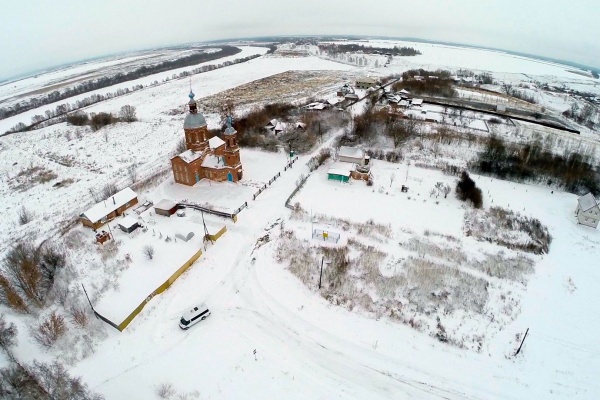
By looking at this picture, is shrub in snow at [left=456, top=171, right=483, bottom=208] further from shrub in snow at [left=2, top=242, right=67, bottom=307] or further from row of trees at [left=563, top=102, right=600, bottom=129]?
row of trees at [left=563, top=102, right=600, bottom=129]

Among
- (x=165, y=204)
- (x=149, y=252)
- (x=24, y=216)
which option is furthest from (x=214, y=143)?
(x=24, y=216)

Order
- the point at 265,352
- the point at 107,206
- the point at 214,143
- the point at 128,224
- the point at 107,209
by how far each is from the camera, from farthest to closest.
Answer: the point at 214,143 < the point at 107,206 < the point at 107,209 < the point at 128,224 < the point at 265,352

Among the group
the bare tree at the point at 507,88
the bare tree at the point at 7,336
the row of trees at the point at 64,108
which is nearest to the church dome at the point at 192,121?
the bare tree at the point at 7,336

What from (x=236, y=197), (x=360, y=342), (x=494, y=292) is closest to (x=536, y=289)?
(x=494, y=292)

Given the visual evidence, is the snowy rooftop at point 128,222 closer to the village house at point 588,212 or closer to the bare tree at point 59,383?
the bare tree at point 59,383

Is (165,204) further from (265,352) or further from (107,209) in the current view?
(265,352)

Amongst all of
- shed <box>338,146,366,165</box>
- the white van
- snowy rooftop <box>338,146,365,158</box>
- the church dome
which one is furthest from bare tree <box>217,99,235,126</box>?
the white van

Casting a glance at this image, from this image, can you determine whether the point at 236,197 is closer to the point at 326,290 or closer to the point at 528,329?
the point at 326,290
